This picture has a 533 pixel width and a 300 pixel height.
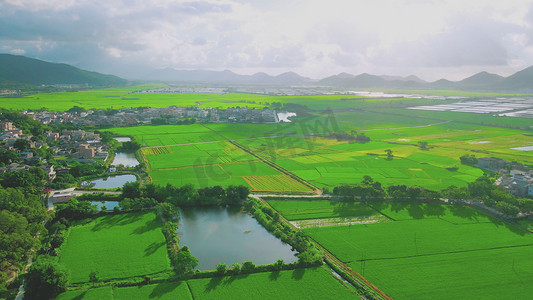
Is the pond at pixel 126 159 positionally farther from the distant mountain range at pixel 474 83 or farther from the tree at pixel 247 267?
the distant mountain range at pixel 474 83

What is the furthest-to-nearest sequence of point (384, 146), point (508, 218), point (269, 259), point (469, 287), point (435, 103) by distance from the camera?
1. point (435, 103)
2. point (384, 146)
3. point (508, 218)
4. point (269, 259)
5. point (469, 287)

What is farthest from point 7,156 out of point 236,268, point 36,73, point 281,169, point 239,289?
point 36,73

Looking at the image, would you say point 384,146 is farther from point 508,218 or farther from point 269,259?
point 269,259

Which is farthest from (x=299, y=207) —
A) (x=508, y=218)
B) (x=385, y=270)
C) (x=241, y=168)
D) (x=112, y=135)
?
(x=112, y=135)

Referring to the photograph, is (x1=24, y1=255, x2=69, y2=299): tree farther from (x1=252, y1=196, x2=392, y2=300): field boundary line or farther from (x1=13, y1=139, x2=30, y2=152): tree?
(x1=13, y1=139, x2=30, y2=152): tree

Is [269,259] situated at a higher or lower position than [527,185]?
lower

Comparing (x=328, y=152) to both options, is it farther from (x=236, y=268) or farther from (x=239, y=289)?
(x=239, y=289)

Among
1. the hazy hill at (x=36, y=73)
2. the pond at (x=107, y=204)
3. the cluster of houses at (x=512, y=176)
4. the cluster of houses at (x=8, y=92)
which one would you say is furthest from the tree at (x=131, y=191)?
the hazy hill at (x=36, y=73)
